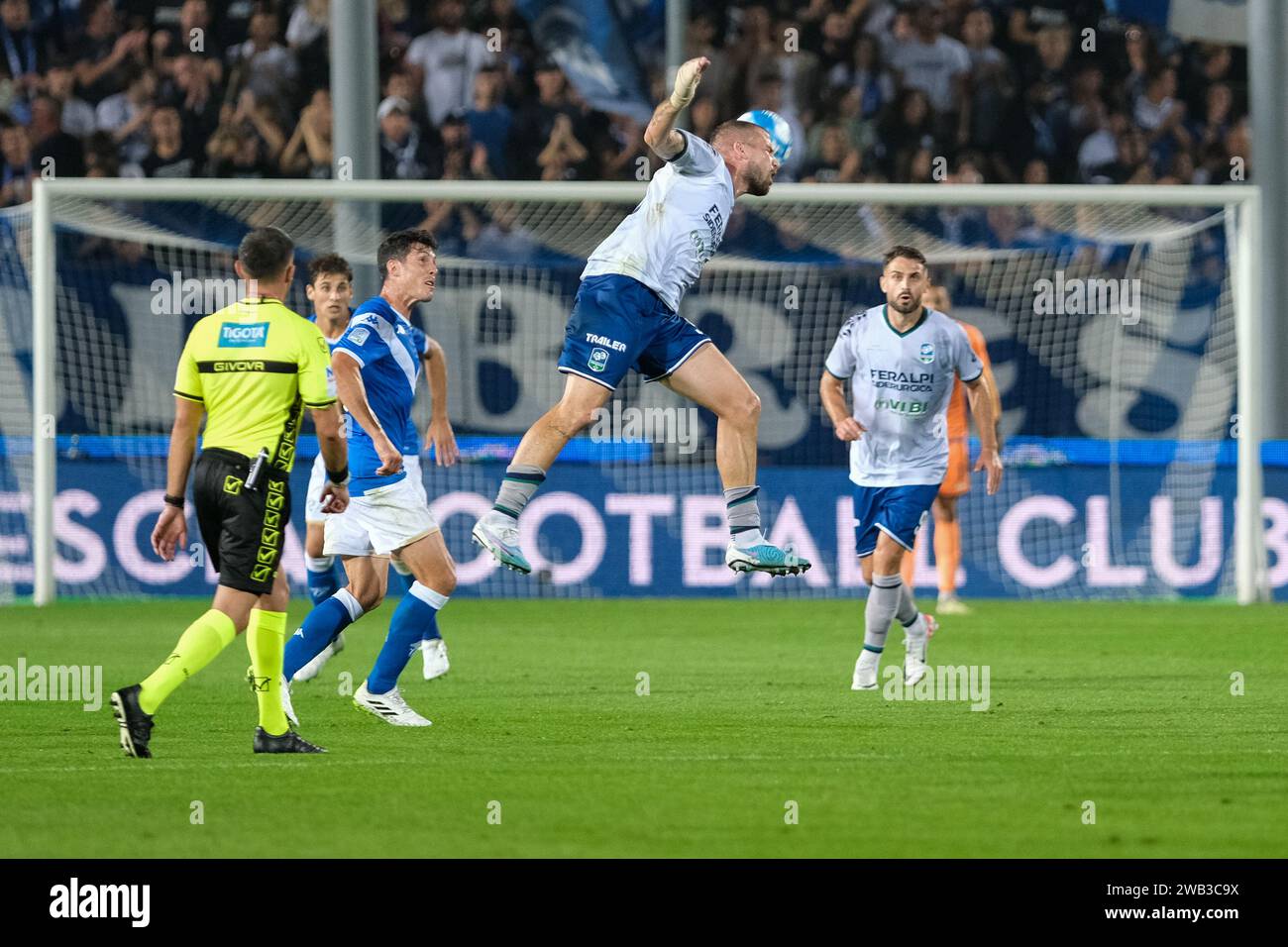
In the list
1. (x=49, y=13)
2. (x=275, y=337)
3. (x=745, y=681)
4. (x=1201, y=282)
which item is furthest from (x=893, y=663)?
(x=49, y=13)

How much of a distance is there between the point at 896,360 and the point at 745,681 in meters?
1.87

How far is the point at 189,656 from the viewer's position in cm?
765

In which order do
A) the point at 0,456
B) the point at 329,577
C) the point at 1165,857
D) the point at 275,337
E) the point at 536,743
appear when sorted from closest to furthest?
the point at 1165,857 → the point at 275,337 → the point at 536,743 → the point at 329,577 → the point at 0,456

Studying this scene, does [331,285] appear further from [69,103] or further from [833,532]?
[69,103]

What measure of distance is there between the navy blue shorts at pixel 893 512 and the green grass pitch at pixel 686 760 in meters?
0.80

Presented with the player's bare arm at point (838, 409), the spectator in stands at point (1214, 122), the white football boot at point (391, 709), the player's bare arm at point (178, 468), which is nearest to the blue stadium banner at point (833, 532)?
the spectator in stands at point (1214, 122)

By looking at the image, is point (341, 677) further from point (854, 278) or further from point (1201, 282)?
point (1201, 282)

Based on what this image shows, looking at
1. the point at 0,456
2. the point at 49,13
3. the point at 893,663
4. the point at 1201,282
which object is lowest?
the point at 893,663

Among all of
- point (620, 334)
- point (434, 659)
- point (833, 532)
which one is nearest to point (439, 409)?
point (434, 659)

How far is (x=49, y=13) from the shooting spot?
2036 cm

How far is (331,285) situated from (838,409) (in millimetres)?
2698

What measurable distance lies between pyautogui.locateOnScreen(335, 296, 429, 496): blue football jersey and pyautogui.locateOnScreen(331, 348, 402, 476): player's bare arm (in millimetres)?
147

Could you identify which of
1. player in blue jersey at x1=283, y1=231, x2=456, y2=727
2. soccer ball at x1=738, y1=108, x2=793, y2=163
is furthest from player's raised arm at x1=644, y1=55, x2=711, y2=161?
player in blue jersey at x1=283, y1=231, x2=456, y2=727

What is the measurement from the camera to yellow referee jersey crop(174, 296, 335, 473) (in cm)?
772
